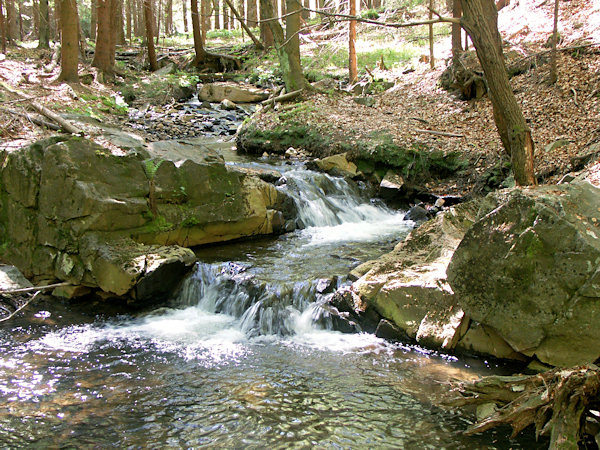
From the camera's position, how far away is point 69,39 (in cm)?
1540

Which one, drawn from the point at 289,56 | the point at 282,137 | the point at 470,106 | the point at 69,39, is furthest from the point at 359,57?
the point at 69,39

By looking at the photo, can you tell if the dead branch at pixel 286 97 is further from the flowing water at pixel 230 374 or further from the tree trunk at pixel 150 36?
the flowing water at pixel 230 374

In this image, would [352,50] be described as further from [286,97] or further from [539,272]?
[539,272]

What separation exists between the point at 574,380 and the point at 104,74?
68.7 feet

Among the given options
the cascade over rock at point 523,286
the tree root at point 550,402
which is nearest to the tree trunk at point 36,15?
the cascade over rock at point 523,286

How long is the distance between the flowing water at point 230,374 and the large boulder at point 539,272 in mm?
645

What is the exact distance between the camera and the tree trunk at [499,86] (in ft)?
25.4

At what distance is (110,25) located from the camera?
19.4 metres

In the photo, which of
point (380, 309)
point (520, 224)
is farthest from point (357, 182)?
point (520, 224)

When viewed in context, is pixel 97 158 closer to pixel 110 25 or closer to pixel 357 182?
pixel 357 182

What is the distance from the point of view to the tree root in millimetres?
3555

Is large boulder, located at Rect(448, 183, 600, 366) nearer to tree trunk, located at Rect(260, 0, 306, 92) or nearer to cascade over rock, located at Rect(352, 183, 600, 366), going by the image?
cascade over rock, located at Rect(352, 183, 600, 366)

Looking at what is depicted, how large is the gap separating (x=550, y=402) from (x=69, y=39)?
16.7 m

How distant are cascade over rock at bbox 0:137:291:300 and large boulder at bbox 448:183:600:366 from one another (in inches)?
178
